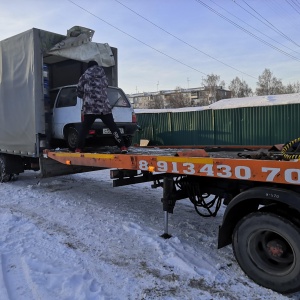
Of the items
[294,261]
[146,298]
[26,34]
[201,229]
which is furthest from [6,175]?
[294,261]

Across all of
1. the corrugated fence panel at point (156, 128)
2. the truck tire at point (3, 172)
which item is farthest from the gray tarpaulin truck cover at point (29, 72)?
the corrugated fence panel at point (156, 128)

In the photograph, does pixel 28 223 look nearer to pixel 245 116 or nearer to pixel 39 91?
pixel 39 91

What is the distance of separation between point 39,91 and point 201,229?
4338mm

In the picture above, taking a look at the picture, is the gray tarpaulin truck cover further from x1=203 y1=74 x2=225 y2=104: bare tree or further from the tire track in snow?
x1=203 y1=74 x2=225 y2=104: bare tree

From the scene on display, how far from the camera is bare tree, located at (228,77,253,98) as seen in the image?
7907 cm

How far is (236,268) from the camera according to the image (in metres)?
3.83

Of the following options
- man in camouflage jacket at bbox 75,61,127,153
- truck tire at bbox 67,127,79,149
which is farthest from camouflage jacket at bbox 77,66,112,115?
truck tire at bbox 67,127,79,149

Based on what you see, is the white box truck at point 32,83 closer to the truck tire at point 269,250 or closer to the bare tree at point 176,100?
the truck tire at point 269,250

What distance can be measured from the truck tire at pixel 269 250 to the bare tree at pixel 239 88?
7855 centimetres

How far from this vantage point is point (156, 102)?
88.7 m

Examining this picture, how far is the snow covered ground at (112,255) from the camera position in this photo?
331 centimetres

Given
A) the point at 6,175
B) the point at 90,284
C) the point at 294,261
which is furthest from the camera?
the point at 6,175

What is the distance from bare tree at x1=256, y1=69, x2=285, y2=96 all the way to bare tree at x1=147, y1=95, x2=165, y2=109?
24.3m

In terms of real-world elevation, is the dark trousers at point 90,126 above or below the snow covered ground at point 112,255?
above
